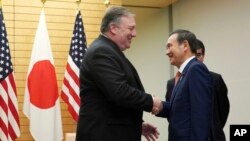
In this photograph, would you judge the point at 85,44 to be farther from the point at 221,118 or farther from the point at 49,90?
the point at 221,118

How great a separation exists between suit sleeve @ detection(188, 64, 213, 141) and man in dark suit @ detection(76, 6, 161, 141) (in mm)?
230

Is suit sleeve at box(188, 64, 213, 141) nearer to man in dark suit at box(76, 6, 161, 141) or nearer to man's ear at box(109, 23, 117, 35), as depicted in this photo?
man in dark suit at box(76, 6, 161, 141)

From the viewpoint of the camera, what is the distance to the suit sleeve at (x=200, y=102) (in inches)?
102

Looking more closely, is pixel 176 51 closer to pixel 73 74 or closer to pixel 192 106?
pixel 192 106

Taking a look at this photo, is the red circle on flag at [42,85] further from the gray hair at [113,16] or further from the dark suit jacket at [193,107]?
the dark suit jacket at [193,107]

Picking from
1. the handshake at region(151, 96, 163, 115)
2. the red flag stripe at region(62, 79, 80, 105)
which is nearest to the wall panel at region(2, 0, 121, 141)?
the red flag stripe at region(62, 79, 80, 105)

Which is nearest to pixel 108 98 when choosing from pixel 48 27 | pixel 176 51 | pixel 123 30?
pixel 123 30

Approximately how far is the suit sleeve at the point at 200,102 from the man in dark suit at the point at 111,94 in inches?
9.0

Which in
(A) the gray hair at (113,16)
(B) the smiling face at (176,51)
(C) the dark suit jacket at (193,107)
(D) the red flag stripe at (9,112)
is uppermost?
(A) the gray hair at (113,16)

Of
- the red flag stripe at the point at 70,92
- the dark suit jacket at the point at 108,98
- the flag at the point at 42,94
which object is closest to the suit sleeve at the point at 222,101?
the dark suit jacket at the point at 108,98

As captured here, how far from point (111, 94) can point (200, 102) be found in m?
0.55

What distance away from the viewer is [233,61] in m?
5.57

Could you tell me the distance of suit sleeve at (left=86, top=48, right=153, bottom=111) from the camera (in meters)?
2.48

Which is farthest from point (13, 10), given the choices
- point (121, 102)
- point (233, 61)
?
point (121, 102)
